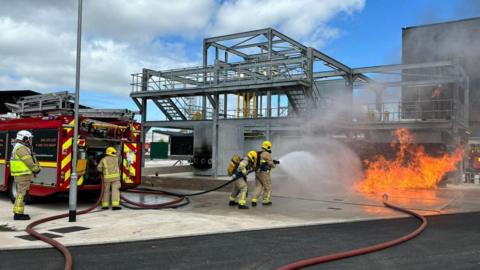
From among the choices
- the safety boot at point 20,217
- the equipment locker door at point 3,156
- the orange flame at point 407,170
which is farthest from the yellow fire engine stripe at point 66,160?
the orange flame at point 407,170

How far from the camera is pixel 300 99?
1645 centimetres

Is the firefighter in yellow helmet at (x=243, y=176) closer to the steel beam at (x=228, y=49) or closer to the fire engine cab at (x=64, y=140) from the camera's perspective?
the fire engine cab at (x=64, y=140)

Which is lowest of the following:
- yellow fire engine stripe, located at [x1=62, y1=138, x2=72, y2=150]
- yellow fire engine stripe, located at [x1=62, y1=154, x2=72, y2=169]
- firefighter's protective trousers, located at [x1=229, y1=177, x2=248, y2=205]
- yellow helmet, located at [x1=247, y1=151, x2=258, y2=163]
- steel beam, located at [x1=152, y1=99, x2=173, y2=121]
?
firefighter's protective trousers, located at [x1=229, y1=177, x2=248, y2=205]

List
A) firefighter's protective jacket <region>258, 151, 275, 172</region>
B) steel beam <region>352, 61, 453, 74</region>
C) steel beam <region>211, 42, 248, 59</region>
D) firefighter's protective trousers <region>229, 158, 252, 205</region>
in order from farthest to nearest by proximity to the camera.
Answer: steel beam <region>211, 42, 248, 59</region> < steel beam <region>352, 61, 453, 74</region> < firefighter's protective jacket <region>258, 151, 275, 172</region> < firefighter's protective trousers <region>229, 158, 252, 205</region>

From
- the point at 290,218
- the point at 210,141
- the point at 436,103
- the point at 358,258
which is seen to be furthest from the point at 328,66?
the point at 358,258

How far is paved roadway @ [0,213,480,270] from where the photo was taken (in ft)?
17.5

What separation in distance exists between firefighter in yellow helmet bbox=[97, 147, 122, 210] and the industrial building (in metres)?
6.97

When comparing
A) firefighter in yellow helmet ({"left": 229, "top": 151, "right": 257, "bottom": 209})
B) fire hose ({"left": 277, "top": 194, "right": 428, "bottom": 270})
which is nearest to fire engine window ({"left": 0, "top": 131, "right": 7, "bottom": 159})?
firefighter in yellow helmet ({"left": 229, "top": 151, "right": 257, "bottom": 209})

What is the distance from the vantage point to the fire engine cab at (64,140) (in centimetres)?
978

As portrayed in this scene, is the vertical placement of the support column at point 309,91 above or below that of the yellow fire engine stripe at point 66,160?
above

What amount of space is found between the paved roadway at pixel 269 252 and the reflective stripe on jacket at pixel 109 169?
370 centimetres

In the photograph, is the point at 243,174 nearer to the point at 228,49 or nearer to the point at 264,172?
the point at 264,172

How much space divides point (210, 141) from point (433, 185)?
346 inches

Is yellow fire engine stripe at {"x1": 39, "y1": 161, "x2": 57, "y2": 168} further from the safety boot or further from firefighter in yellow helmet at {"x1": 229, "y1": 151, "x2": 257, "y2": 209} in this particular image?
firefighter in yellow helmet at {"x1": 229, "y1": 151, "x2": 257, "y2": 209}
